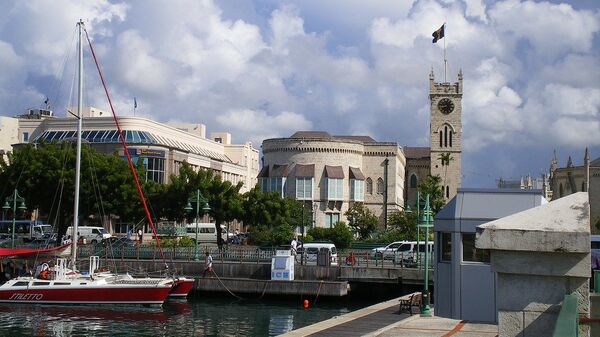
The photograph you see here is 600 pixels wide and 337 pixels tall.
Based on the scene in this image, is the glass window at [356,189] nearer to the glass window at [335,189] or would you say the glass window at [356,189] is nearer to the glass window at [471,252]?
the glass window at [335,189]

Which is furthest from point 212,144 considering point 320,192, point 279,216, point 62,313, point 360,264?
point 62,313

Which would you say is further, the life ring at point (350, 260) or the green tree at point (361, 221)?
the green tree at point (361, 221)

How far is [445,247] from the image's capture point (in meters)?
23.2

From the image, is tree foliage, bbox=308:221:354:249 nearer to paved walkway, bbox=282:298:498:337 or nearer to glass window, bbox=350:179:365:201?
glass window, bbox=350:179:365:201

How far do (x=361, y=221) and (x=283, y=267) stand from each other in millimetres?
50610

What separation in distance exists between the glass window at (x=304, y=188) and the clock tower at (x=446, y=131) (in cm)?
2234

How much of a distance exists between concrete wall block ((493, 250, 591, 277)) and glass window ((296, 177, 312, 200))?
9765 centimetres

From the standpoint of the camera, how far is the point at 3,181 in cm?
7094

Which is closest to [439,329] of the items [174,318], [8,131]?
[174,318]

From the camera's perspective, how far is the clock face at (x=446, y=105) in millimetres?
118188

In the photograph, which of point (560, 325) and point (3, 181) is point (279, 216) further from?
point (560, 325)

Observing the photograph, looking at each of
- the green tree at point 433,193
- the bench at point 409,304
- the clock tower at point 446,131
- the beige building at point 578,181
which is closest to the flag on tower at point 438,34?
the clock tower at point 446,131

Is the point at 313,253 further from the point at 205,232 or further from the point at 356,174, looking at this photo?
the point at 356,174

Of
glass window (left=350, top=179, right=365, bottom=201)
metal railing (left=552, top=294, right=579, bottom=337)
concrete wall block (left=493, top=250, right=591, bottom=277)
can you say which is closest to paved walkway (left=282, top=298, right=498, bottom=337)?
concrete wall block (left=493, top=250, right=591, bottom=277)
